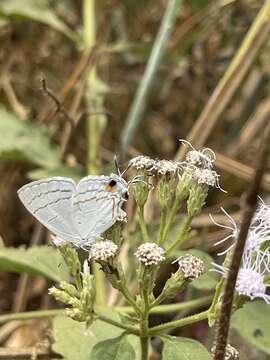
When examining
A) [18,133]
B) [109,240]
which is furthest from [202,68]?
[109,240]

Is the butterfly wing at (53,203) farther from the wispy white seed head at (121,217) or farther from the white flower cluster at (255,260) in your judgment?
the white flower cluster at (255,260)

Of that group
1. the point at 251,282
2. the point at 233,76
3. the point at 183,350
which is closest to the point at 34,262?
the point at 183,350

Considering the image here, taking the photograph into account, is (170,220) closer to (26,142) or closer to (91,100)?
(26,142)

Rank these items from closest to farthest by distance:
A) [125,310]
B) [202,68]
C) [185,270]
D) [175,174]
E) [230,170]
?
[185,270] < [175,174] < [125,310] < [230,170] < [202,68]

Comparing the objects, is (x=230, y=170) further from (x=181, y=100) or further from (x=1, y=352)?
(x=1, y=352)

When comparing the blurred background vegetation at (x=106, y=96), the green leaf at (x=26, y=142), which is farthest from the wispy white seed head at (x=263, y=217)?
the green leaf at (x=26, y=142)

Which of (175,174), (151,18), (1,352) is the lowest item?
(1,352)
